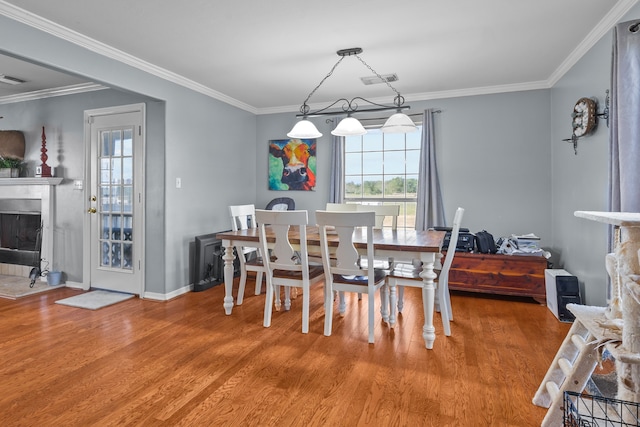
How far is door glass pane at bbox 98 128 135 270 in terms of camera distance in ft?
13.1

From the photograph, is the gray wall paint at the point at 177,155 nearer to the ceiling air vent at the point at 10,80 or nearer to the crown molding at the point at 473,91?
the ceiling air vent at the point at 10,80

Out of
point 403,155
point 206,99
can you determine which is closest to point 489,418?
point 403,155

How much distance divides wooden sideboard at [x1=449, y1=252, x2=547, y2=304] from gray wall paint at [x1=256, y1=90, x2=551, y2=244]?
68 centimetres

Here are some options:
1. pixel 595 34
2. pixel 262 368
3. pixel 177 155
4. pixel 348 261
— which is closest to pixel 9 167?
pixel 177 155

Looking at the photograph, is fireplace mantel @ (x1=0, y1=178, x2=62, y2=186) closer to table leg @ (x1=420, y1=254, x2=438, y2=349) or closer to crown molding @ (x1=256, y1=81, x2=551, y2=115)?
crown molding @ (x1=256, y1=81, x2=551, y2=115)

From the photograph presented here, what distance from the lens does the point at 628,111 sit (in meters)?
2.19

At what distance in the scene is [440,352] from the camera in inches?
99.2

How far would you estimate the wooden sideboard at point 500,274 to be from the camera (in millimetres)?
3641

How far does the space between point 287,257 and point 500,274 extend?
231cm

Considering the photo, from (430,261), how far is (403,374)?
0.78m

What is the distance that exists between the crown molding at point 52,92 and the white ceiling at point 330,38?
11 cm

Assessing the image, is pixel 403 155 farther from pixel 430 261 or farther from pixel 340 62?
pixel 430 261

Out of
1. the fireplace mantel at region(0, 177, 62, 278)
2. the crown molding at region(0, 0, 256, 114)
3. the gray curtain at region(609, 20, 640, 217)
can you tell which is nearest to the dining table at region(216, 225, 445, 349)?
the gray curtain at region(609, 20, 640, 217)

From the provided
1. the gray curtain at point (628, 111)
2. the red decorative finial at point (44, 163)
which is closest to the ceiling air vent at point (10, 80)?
the red decorative finial at point (44, 163)
